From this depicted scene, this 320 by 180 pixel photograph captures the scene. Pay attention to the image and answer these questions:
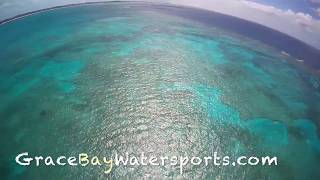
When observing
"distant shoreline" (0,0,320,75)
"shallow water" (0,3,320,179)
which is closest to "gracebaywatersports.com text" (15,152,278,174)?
"shallow water" (0,3,320,179)

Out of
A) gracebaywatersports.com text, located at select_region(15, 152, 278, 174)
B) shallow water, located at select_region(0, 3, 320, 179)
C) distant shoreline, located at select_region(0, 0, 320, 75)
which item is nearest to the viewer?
gracebaywatersports.com text, located at select_region(15, 152, 278, 174)

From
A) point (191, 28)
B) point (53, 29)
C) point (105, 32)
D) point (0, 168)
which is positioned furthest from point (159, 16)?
point (0, 168)

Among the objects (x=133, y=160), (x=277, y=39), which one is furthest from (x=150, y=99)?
(x=277, y=39)

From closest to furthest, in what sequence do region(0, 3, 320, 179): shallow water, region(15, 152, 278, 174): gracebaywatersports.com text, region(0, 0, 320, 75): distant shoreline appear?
region(15, 152, 278, 174): gracebaywatersports.com text
region(0, 3, 320, 179): shallow water
region(0, 0, 320, 75): distant shoreline

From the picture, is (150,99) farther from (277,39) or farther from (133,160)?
(277,39)

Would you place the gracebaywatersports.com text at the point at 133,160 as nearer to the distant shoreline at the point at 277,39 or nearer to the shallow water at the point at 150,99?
the shallow water at the point at 150,99

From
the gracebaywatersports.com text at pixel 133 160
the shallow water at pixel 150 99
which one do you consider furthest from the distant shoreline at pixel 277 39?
the gracebaywatersports.com text at pixel 133 160

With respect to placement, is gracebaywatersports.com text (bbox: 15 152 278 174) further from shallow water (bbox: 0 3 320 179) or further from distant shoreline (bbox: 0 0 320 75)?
distant shoreline (bbox: 0 0 320 75)

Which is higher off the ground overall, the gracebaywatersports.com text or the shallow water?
the shallow water
